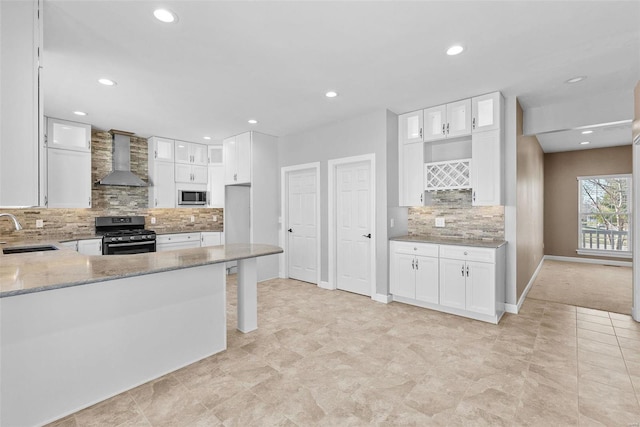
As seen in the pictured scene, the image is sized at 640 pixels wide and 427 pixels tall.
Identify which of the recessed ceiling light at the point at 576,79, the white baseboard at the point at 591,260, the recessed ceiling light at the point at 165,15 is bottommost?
the white baseboard at the point at 591,260

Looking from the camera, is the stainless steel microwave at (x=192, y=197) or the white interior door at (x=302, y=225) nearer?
the white interior door at (x=302, y=225)

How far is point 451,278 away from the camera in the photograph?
12.3 ft

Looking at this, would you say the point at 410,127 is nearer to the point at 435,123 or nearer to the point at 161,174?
the point at 435,123

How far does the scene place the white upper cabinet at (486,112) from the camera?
362 centimetres

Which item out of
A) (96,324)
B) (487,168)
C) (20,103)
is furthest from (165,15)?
(487,168)

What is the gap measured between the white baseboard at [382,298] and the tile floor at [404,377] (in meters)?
0.55

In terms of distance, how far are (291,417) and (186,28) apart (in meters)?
2.94

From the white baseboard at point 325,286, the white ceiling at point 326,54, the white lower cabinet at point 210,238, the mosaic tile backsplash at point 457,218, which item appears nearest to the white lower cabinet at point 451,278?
the mosaic tile backsplash at point 457,218

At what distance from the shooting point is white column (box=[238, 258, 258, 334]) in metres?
3.21

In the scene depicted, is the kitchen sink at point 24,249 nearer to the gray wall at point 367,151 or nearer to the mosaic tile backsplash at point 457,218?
the gray wall at point 367,151

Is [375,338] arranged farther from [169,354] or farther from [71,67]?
[71,67]

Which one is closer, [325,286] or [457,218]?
[457,218]

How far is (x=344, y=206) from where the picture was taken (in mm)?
4891

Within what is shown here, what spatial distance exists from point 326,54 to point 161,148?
433 centimetres
